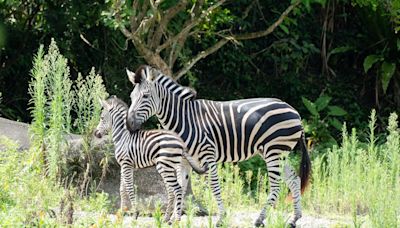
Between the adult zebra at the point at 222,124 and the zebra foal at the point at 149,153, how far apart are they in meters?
0.16

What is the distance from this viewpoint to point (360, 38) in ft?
54.9

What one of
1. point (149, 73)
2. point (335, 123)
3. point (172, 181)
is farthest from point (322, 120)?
point (172, 181)

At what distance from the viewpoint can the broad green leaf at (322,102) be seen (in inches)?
606

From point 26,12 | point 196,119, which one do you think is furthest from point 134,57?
point 196,119

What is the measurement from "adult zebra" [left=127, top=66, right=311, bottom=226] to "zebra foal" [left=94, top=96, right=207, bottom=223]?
0.51 feet

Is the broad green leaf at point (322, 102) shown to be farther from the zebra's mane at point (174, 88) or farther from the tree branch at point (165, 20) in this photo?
the zebra's mane at point (174, 88)

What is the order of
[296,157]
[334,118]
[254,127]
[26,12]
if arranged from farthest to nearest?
[334,118] → [26,12] → [296,157] → [254,127]

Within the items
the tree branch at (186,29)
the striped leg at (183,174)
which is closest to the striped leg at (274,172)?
the striped leg at (183,174)

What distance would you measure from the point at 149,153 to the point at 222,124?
30.3 inches

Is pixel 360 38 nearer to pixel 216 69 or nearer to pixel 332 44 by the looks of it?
pixel 332 44

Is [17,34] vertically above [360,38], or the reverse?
[360,38]

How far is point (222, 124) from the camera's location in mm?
8211

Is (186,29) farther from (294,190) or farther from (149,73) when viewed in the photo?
(294,190)

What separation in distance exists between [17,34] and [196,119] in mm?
6735
